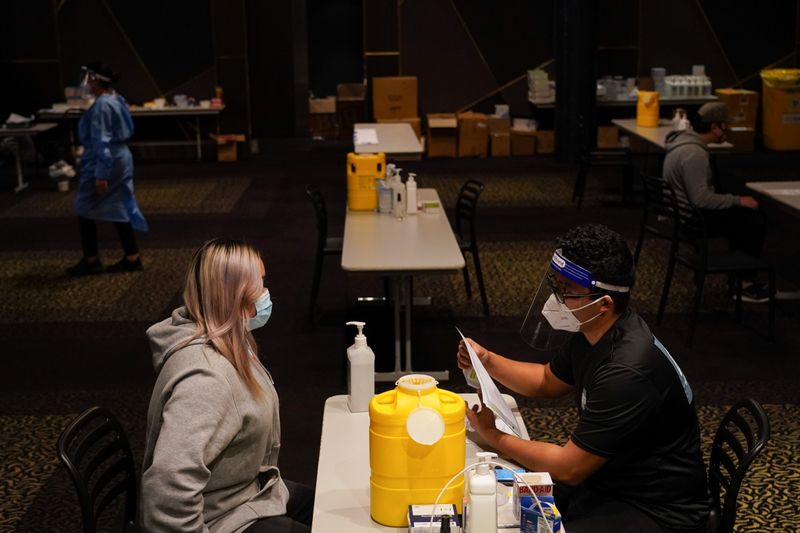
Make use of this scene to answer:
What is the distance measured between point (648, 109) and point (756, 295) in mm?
3567

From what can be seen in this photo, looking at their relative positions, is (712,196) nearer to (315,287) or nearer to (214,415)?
(315,287)

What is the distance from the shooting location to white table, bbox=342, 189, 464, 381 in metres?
5.21

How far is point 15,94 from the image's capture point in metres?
13.7

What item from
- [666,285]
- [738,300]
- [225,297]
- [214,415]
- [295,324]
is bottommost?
[295,324]

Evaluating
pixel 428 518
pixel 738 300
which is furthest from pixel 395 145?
pixel 428 518

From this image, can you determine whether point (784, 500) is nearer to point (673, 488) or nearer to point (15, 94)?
point (673, 488)

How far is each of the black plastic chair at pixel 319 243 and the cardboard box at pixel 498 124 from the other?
7.08 metres

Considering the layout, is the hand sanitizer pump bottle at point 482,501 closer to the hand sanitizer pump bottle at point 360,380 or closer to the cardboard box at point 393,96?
the hand sanitizer pump bottle at point 360,380

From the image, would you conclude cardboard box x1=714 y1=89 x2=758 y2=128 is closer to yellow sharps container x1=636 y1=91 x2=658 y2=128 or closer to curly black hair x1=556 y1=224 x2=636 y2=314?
yellow sharps container x1=636 y1=91 x2=658 y2=128

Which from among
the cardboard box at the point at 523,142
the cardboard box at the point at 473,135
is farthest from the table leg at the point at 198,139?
the cardboard box at the point at 523,142

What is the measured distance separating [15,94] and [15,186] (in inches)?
91.0

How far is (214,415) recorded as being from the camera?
2.63 metres

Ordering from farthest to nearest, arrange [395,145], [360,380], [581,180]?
[581,180] → [395,145] → [360,380]

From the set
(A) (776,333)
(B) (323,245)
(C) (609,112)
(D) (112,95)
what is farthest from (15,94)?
(A) (776,333)
